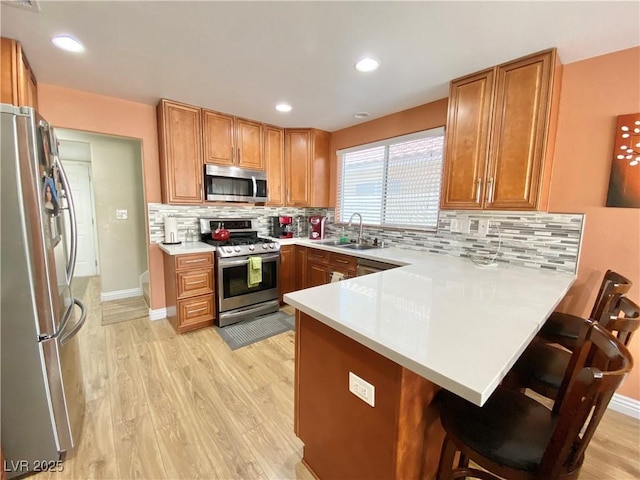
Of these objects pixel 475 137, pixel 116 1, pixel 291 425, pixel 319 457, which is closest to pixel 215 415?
pixel 291 425

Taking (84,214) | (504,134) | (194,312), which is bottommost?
(194,312)

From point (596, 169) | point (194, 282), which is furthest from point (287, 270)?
point (596, 169)

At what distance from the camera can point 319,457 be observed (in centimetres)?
132

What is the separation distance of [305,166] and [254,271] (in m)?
1.63

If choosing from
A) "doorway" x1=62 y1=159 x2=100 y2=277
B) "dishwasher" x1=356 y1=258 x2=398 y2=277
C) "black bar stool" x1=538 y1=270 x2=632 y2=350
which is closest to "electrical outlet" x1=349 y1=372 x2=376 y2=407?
"black bar stool" x1=538 y1=270 x2=632 y2=350

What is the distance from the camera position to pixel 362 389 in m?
1.03

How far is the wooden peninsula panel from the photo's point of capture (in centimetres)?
94

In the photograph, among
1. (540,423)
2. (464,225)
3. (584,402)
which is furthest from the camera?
(464,225)

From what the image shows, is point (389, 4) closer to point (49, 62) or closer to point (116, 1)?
point (116, 1)

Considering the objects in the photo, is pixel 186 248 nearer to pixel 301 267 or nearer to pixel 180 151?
pixel 180 151

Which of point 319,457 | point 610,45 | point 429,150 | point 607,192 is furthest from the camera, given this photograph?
point 429,150

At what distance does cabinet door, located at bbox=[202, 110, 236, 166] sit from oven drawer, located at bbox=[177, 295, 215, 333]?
1.53 m

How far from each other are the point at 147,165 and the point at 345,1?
255 centimetres

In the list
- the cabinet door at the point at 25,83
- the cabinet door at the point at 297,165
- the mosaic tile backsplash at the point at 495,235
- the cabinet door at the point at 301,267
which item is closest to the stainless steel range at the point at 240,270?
the mosaic tile backsplash at the point at 495,235
